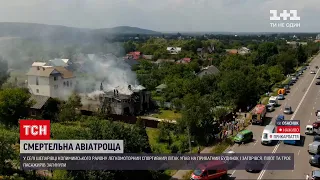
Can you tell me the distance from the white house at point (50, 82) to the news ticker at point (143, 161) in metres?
28.0

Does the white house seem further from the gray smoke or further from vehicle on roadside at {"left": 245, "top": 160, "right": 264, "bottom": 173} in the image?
vehicle on roadside at {"left": 245, "top": 160, "right": 264, "bottom": 173}

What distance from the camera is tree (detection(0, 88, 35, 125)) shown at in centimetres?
3488

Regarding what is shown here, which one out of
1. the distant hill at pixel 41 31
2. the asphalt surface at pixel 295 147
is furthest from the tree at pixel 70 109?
the distant hill at pixel 41 31

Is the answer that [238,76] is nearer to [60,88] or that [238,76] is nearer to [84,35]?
[60,88]

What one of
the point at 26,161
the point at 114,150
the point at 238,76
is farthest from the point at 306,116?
the point at 26,161

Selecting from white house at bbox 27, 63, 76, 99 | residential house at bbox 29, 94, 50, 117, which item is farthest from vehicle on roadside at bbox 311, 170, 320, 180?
white house at bbox 27, 63, 76, 99

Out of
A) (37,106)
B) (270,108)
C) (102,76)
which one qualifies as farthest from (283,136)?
(102,76)

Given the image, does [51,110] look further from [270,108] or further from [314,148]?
[314,148]

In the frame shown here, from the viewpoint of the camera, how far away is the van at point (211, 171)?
65.5ft

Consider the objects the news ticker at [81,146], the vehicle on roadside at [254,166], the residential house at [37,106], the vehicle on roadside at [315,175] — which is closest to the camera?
the news ticker at [81,146]

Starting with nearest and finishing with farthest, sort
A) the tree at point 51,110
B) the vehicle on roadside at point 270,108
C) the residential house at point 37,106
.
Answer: the tree at point 51,110
the residential house at point 37,106
the vehicle on roadside at point 270,108

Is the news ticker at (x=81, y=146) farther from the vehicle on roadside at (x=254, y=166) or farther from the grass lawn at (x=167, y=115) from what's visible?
the grass lawn at (x=167, y=115)

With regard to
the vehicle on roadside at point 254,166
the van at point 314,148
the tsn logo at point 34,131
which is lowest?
the vehicle on roadside at point 254,166

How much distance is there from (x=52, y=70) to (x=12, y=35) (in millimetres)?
36585
